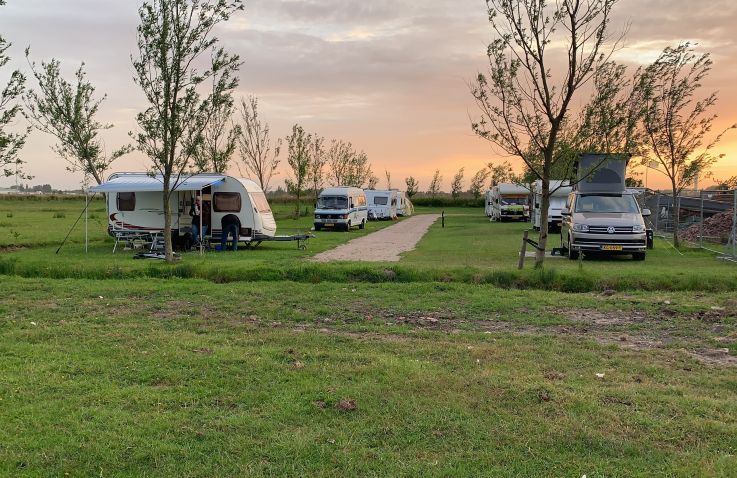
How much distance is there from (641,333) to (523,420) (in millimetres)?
4112

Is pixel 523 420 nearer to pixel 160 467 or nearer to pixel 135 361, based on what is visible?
pixel 160 467

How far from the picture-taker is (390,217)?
50.7 metres

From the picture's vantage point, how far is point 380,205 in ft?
166

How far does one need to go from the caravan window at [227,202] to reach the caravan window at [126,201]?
288 cm

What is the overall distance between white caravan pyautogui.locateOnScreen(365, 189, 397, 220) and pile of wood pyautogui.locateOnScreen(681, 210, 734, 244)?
26673mm

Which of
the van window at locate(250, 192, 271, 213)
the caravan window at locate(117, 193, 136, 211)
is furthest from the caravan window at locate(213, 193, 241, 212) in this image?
the caravan window at locate(117, 193, 136, 211)

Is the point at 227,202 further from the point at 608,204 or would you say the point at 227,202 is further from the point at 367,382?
the point at 367,382

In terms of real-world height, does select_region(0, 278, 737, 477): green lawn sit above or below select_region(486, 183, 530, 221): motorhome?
below

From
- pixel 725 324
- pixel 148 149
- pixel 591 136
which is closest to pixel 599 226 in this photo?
pixel 591 136

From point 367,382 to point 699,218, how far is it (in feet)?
87.0

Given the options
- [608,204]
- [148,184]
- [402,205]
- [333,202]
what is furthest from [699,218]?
[402,205]

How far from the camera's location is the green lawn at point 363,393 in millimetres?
4016

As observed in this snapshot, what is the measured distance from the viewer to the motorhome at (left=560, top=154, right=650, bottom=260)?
680 inches

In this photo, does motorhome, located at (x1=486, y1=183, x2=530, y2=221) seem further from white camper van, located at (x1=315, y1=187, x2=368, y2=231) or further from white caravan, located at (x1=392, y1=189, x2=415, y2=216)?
white camper van, located at (x1=315, y1=187, x2=368, y2=231)
